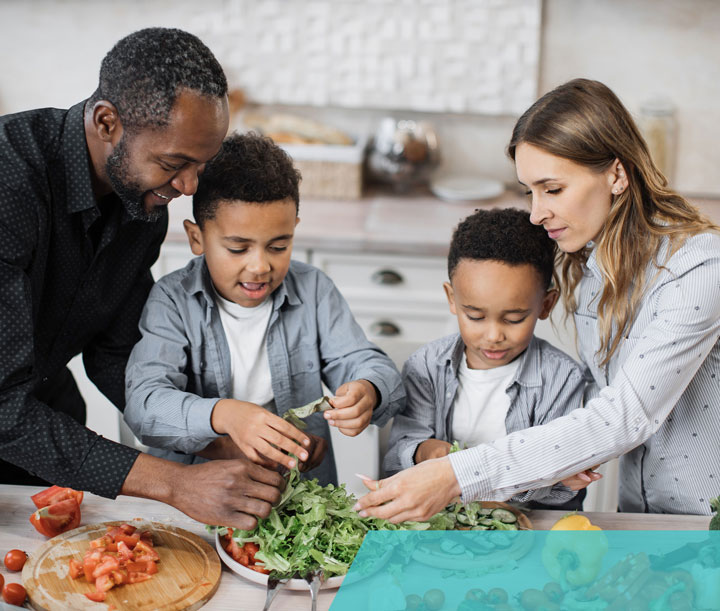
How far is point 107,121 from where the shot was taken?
140 cm

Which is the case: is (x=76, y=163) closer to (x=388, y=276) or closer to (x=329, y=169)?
(x=388, y=276)

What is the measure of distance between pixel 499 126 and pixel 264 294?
79.6 inches

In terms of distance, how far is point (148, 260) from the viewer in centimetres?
173

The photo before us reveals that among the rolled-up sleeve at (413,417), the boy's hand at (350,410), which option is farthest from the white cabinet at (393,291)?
the boy's hand at (350,410)

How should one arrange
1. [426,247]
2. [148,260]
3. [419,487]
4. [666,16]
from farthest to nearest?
1. [666,16]
2. [426,247]
3. [148,260]
4. [419,487]

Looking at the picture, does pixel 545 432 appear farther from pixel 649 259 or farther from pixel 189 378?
pixel 189 378

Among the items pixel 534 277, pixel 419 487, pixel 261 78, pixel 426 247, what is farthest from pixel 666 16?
pixel 419 487

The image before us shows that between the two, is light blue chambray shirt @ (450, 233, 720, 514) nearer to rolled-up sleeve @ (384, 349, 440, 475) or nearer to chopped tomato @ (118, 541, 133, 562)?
rolled-up sleeve @ (384, 349, 440, 475)

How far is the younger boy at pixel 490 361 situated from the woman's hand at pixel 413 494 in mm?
233

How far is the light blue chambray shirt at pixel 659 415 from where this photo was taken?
1330 millimetres

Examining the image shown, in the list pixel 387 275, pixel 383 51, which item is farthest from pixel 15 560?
pixel 383 51

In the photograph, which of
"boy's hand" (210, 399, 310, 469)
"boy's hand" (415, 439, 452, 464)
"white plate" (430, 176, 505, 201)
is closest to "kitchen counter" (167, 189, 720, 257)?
"white plate" (430, 176, 505, 201)

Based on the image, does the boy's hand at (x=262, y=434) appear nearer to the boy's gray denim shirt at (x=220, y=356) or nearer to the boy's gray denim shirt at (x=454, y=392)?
the boy's gray denim shirt at (x=220, y=356)
